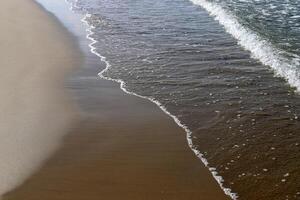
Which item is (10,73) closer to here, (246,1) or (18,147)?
(18,147)

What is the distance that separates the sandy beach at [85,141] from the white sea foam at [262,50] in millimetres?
3130

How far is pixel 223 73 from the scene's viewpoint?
10016 millimetres

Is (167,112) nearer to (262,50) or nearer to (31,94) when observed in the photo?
(31,94)

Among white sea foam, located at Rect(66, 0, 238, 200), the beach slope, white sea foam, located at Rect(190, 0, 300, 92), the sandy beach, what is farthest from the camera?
white sea foam, located at Rect(190, 0, 300, 92)

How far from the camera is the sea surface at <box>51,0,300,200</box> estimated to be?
6613 millimetres

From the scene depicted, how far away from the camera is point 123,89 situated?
9.31 metres

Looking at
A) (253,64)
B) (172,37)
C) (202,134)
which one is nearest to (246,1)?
(172,37)

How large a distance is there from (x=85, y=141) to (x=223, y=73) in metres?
3.95

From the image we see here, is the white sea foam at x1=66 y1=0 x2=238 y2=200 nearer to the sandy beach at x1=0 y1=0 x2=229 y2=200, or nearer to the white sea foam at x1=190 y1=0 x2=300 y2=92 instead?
the sandy beach at x1=0 y1=0 x2=229 y2=200

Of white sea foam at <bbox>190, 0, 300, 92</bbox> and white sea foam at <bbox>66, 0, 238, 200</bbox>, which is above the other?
white sea foam at <bbox>190, 0, 300, 92</bbox>

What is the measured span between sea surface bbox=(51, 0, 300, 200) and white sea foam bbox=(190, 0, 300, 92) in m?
0.02

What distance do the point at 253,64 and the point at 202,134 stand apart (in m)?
3.77

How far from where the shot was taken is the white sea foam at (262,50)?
9.88 m

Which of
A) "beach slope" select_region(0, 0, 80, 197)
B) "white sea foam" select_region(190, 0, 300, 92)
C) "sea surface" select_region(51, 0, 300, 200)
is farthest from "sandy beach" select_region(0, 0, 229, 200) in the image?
"white sea foam" select_region(190, 0, 300, 92)
